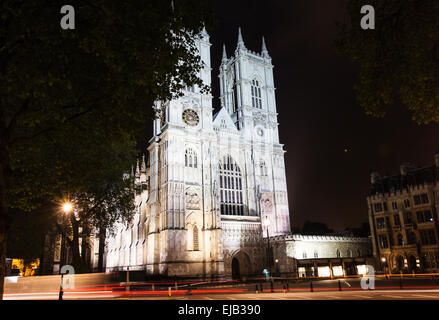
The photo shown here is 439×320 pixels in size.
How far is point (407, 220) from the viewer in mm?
45031

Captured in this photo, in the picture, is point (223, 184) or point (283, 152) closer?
point (223, 184)

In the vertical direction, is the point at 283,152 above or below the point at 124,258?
above

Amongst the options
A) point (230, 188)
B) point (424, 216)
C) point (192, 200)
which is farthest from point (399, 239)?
point (192, 200)

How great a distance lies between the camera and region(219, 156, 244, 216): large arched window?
157 feet

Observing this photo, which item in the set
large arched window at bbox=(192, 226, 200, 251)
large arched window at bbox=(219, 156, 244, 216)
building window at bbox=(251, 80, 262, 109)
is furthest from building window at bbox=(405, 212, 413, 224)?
large arched window at bbox=(192, 226, 200, 251)

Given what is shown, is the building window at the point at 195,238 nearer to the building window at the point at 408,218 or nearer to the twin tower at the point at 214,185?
the twin tower at the point at 214,185

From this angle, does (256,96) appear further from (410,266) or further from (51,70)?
(51,70)

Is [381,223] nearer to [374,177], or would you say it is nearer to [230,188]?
[374,177]

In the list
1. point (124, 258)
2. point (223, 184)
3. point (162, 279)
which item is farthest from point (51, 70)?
point (124, 258)

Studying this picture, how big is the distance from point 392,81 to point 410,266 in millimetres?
39700

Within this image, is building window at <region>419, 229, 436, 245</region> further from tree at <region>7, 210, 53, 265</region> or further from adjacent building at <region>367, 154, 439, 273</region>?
tree at <region>7, 210, 53, 265</region>

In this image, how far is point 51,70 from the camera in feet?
33.9

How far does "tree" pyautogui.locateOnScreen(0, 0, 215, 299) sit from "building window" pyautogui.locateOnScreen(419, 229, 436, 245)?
1649 inches

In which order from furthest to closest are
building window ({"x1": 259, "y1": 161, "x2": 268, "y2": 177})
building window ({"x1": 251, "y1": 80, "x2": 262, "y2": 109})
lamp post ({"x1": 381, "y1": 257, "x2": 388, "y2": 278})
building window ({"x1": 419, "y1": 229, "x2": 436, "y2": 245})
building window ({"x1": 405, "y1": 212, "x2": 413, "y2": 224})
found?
building window ({"x1": 251, "y1": 80, "x2": 262, "y2": 109}) → building window ({"x1": 259, "y1": 161, "x2": 268, "y2": 177}) → lamp post ({"x1": 381, "y1": 257, "x2": 388, "y2": 278}) → building window ({"x1": 405, "y1": 212, "x2": 413, "y2": 224}) → building window ({"x1": 419, "y1": 229, "x2": 436, "y2": 245})
